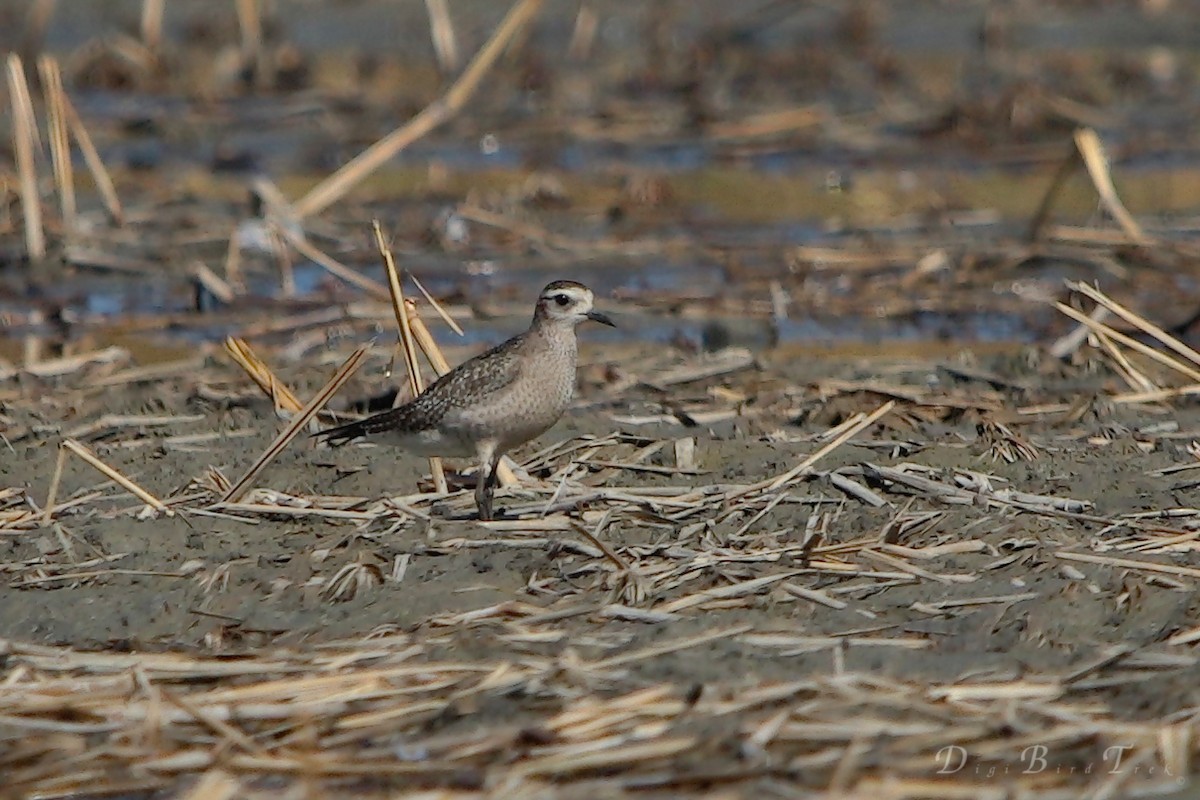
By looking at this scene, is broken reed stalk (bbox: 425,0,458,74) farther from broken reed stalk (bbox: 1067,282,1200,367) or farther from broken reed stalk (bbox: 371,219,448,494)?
broken reed stalk (bbox: 1067,282,1200,367)

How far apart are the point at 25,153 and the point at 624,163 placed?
6.10 meters

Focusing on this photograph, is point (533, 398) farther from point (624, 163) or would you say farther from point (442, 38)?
point (442, 38)

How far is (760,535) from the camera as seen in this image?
275 inches

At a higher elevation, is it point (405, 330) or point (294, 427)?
point (405, 330)

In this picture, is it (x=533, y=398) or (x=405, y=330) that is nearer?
(x=533, y=398)

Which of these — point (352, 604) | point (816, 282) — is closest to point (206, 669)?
point (352, 604)

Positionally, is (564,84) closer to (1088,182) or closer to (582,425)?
(1088,182)

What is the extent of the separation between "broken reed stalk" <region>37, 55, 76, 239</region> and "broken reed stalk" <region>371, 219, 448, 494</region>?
4.58 metres

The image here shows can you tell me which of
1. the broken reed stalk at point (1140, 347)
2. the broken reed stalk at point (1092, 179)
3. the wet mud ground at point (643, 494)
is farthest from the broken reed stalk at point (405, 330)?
the broken reed stalk at point (1092, 179)

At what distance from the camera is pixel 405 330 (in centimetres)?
792

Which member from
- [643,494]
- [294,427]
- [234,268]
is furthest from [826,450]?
[234,268]

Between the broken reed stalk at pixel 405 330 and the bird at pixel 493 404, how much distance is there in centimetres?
21

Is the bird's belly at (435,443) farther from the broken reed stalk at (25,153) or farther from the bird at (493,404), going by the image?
the broken reed stalk at (25,153)

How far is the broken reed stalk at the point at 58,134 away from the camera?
1177 centimetres
